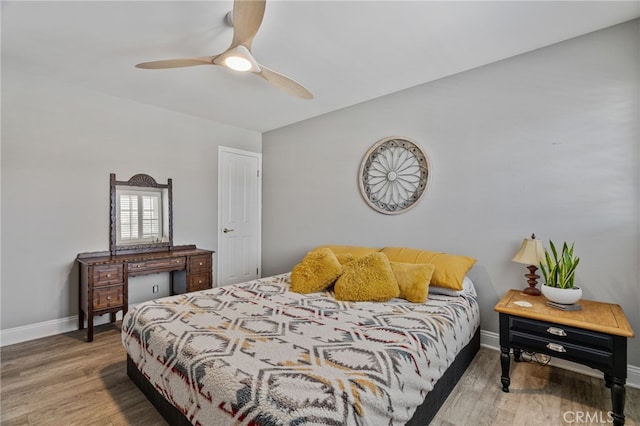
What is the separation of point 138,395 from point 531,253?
3.01 metres

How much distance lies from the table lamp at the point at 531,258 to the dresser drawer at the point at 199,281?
130 inches

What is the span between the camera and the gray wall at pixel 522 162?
2209mm

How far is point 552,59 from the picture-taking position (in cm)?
247

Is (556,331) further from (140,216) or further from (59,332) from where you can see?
(59,332)

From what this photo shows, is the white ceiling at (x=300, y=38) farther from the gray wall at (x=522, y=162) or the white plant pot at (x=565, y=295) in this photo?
the white plant pot at (x=565, y=295)

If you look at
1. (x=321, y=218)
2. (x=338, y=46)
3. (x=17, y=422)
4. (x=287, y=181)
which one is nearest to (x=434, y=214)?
(x=321, y=218)

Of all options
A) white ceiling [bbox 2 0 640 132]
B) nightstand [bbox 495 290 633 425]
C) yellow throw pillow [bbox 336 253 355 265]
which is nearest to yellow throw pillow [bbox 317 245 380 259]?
yellow throw pillow [bbox 336 253 355 265]

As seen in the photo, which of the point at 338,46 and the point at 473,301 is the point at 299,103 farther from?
the point at 473,301

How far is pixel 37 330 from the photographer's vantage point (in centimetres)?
296

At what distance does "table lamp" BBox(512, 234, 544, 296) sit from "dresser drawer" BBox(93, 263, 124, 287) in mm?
3643

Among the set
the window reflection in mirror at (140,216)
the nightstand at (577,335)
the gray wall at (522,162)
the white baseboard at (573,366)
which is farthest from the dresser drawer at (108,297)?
the white baseboard at (573,366)

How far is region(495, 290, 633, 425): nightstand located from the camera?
68.1 inches

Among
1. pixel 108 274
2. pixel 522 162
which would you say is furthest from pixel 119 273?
pixel 522 162

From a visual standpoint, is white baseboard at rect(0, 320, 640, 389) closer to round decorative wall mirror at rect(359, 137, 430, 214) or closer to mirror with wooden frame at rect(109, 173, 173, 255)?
mirror with wooden frame at rect(109, 173, 173, 255)
